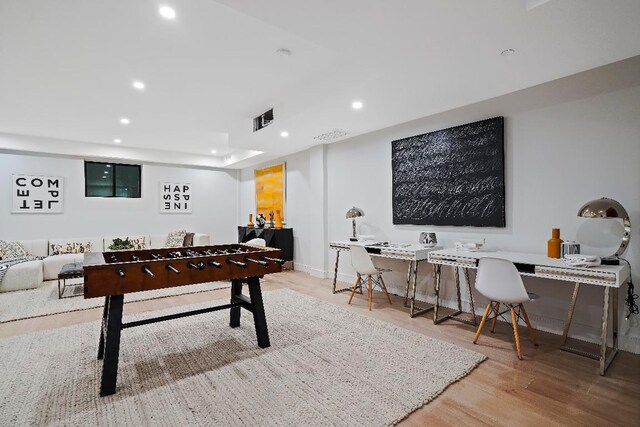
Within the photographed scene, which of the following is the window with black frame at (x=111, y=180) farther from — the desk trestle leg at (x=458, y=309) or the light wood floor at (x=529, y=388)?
the desk trestle leg at (x=458, y=309)

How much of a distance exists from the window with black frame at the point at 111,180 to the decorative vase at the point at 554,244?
782cm

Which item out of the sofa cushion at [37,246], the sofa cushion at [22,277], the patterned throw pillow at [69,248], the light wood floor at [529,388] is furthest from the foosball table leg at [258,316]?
the sofa cushion at [37,246]

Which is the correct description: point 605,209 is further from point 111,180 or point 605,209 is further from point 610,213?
point 111,180

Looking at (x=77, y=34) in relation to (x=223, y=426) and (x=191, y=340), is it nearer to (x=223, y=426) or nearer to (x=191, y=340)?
(x=191, y=340)

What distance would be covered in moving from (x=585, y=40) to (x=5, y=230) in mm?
8748

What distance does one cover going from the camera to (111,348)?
2.19m

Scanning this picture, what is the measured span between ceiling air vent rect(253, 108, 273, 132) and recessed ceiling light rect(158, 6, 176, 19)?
213 centimetres

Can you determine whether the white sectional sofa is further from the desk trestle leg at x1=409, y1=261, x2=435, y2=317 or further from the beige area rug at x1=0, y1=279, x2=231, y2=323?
the desk trestle leg at x1=409, y1=261, x2=435, y2=317

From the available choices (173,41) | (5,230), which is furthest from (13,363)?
(5,230)

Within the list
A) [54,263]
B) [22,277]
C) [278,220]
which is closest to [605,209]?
[278,220]

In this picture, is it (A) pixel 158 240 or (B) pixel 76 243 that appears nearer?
(B) pixel 76 243

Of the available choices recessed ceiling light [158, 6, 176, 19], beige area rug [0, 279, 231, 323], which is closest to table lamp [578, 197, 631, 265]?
recessed ceiling light [158, 6, 176, 19]

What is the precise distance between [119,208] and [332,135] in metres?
5.31

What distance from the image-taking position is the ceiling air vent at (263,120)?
457 cm
